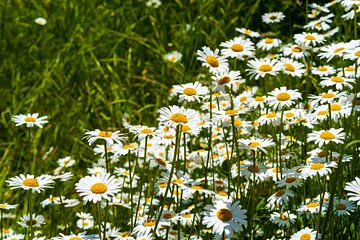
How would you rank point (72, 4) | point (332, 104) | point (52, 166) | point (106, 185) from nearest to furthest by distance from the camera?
point (106, 185), point (332, 104), point (52, 166), point (72, 4)

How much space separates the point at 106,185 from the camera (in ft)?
5.89

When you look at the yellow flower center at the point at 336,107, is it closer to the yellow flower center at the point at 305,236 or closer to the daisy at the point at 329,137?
the daisy at the point at 329,137

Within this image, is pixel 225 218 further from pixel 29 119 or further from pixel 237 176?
pixel 29 119

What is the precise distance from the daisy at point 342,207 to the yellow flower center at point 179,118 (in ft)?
1.76

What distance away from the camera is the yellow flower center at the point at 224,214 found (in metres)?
1.80

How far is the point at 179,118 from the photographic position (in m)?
1.92

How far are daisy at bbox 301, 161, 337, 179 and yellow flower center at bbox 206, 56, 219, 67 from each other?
0.46 metres

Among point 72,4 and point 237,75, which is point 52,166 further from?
point 237,75

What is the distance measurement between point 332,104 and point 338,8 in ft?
5.80

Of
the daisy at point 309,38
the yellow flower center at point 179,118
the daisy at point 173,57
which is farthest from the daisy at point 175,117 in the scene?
the daisy at point 173,57

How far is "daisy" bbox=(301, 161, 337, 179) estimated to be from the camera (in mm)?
1935

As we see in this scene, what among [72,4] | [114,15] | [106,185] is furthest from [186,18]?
[106,185]

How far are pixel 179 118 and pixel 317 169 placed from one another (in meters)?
0.45

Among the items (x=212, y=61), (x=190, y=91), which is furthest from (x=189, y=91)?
(x=212, y=61)
